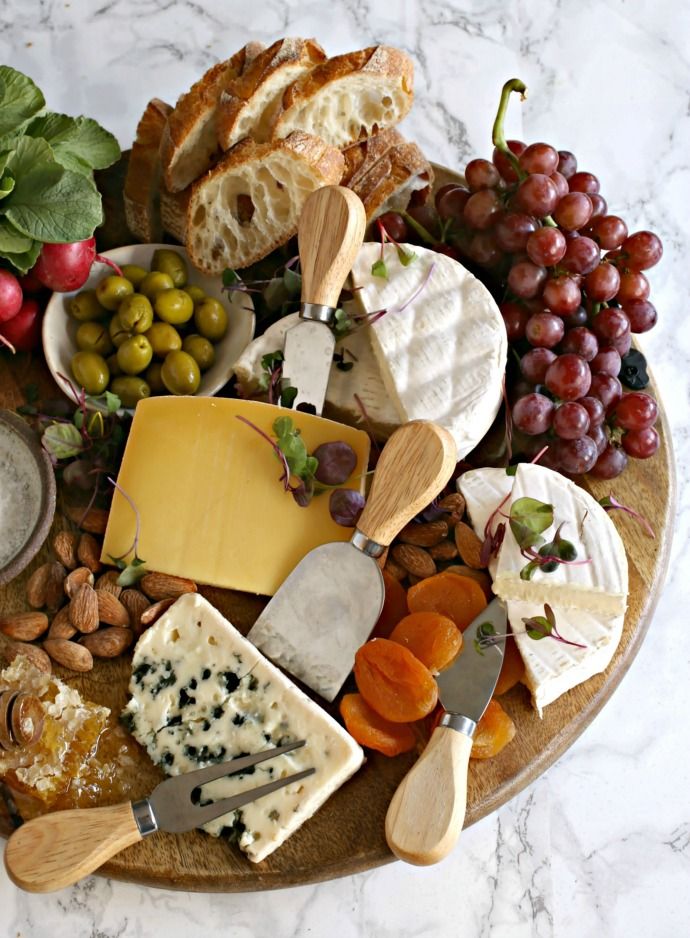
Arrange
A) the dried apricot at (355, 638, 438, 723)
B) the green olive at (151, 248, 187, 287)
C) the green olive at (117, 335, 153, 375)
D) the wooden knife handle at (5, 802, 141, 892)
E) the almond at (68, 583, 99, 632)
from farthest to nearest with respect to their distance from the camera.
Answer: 1. the green olive at (151, 248, 187, 287)
2. the green olive at (117, 335, 153, 375)
3. the almond at (68, 583, 99, 632)
4. the dried apricot at (355, 638, 438, 723)
5. the wooden knife handle at (5, 802, 141, 892)

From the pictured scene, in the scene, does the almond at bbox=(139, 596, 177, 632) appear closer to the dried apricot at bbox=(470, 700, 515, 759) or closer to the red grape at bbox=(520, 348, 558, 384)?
the dried apricot at bbox=(470, 700, 515, 759)

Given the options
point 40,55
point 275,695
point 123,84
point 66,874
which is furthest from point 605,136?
point 66,874

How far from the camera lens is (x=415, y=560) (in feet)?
5.69

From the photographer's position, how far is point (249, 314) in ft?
6.11

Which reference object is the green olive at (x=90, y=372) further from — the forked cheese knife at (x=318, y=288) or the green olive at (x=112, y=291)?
the forked cheese knife at (x=318, y=288)

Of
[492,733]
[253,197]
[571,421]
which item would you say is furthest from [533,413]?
[253,197]

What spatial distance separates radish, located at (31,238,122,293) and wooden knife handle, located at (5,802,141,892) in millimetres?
871

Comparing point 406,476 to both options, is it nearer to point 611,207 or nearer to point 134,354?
point 134,354

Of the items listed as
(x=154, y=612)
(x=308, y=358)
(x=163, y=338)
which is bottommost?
(x=154, y=612)

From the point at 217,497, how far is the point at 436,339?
0.46 metres

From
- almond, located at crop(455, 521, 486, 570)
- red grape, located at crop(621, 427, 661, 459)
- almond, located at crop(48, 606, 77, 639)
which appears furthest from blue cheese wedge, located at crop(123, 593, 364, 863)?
red grape, located at crop(621, 427, 661, 459)

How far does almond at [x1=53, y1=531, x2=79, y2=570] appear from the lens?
1744 millimetres

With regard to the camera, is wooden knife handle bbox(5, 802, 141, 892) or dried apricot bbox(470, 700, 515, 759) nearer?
wooden knife handle bbox(5, 802, 141, 892)

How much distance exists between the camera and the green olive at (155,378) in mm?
1832
